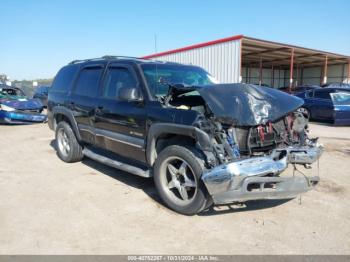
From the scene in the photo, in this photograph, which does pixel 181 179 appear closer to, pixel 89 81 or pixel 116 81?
pixel 116 81

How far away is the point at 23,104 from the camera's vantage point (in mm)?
13039

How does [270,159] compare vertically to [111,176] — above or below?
above

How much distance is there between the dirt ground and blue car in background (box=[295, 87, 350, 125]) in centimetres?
810

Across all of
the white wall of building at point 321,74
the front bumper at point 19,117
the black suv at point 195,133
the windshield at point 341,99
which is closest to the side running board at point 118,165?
the black suv at point 195,133

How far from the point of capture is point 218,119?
3787 millimetres

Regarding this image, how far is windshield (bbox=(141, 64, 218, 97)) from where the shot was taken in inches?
178

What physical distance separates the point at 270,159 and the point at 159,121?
1455 mm

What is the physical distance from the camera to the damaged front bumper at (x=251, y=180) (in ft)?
10.9

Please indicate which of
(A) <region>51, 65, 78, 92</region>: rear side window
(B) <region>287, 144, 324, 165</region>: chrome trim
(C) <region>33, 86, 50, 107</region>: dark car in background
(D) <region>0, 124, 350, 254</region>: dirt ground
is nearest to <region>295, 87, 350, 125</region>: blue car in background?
(D) <region>0, 124, 350, 254</region>: dirt ground

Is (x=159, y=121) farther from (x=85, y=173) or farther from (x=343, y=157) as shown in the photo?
(x=343, y=157)

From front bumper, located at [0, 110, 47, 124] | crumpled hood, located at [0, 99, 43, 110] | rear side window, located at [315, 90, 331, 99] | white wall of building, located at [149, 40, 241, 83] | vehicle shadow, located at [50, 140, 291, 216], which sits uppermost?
white wall of building, located at [149, 40, 241, 83]

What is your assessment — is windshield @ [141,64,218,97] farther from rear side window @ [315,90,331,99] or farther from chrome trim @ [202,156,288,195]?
rear side window @ [315,90,331,99]

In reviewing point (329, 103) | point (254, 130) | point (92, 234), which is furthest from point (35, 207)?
point (329, 103)

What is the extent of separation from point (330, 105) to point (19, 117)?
12.8 metres
